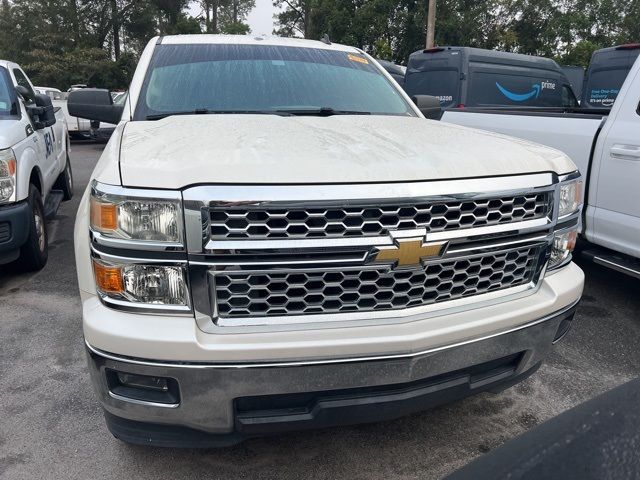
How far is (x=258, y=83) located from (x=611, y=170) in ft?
8.29

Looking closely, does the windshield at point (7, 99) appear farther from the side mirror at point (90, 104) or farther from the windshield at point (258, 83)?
the windshield at point (258, 83)

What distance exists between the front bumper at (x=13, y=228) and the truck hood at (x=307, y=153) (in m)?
1.96

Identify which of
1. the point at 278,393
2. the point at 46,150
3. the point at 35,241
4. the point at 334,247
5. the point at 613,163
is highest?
the point at 334,247

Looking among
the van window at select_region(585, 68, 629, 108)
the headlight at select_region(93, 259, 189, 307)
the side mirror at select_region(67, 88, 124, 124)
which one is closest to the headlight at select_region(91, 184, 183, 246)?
the headlight at select_region(93, 259, 189, 307)

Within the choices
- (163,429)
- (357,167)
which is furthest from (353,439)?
(357,167)

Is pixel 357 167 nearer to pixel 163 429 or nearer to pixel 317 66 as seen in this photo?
pixel 163 429

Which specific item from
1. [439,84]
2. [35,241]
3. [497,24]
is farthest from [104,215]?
[497,24]

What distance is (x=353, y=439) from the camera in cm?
257

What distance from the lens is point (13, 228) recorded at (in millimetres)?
4109

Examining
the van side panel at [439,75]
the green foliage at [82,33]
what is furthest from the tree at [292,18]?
the van side panel at [439,75]

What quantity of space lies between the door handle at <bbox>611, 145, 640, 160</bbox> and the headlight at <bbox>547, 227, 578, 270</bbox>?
1587mm

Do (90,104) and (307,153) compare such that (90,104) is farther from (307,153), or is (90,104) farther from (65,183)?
(65,183)

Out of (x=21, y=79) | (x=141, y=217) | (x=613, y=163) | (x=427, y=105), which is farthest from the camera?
(x=21, y=79)

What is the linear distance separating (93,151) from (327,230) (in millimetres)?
13869
